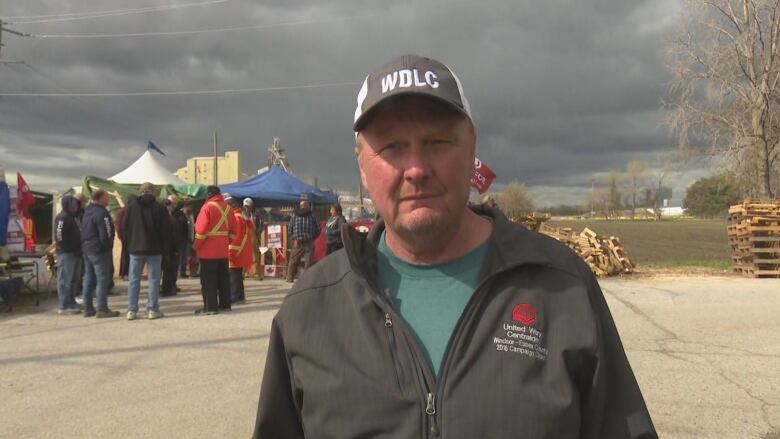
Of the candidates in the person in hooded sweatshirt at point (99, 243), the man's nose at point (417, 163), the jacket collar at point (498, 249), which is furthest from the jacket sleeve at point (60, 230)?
the man's nose at point (417, 163)

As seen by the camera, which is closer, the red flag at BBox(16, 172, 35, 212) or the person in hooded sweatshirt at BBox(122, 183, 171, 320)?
the person in hooded sweatshirt at BBox(122, 183, 171, 320)

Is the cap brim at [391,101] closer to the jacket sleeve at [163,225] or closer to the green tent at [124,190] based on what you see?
the jacket sleeve at [163,225]

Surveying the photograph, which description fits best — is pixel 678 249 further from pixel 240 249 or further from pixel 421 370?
pixel 421 370

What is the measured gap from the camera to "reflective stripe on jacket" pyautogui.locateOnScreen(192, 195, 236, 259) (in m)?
8.89

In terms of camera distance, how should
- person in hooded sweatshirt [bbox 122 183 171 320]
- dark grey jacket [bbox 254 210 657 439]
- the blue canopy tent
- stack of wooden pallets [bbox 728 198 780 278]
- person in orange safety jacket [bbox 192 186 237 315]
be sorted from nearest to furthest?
1. dark grey jacket [bbox 254 210 657 439]
2. person in hooded sweatshirt [bbox 122 183 171 320]
3. person in orange safety jacket [bbox 192 186 237 315]
4. stack of wooden pallets [bbox 728 198 780 278]
5. the blue canopy tent

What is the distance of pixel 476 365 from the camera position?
1.40 meters

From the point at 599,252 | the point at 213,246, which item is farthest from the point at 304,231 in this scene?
the point at 599,252

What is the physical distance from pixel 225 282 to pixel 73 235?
103 inches

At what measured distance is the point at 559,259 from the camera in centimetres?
156

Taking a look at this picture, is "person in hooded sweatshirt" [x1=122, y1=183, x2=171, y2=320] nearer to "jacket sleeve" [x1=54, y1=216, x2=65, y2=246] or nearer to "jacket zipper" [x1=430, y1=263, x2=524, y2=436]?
"jacket sleeve" [x1=54, y1=216, x2=65, y2=246]

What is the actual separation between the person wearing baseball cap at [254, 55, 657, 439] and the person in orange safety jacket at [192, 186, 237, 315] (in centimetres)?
771

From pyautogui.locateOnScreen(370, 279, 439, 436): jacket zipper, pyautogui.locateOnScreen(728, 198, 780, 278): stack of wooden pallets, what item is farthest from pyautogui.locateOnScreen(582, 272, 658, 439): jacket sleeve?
pyautogui.locateOnScreen(728, 198, 780, 278): stack of wooden pallets

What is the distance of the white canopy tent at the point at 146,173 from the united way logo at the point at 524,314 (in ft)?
56.5

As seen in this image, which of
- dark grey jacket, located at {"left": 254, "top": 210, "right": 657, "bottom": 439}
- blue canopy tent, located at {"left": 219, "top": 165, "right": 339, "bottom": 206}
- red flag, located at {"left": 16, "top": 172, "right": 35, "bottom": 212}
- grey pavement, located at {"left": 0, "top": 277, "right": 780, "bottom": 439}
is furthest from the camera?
blue canopy tent, located at {"left": 219, "top": 165, "right": 339, "bottom": 206}
